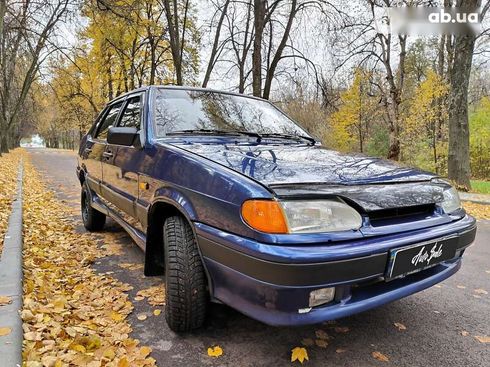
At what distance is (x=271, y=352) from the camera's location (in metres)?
2.06

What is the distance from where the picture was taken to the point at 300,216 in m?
1.68

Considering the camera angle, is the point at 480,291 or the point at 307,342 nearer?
the point at 307,342

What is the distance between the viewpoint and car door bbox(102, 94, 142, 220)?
295 centimetres

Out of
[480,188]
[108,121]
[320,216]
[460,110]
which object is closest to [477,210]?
[460,110]

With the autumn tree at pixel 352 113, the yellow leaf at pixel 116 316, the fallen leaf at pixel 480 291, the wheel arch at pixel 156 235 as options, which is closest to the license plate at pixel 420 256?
the fallen leaf at pixel 480 291

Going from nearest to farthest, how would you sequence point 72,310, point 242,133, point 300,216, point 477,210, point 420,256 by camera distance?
point 300,216
point 420,256
point 72,310
point 242,133
point 477,210

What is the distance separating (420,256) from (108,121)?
142 inches

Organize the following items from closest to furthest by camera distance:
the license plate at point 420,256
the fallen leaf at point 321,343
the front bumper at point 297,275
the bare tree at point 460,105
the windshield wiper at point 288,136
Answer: the front bumper at point 297,275
the license plate at point 420,256
the fallen leaf at point 321,343
the windshield wiper at point 288,136
the bare tree at point 460,105

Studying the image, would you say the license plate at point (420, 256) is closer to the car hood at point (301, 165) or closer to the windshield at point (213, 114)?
the car hood at point (301, 165)

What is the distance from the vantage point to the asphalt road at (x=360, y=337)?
2.00 m

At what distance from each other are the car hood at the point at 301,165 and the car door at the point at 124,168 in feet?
2.26

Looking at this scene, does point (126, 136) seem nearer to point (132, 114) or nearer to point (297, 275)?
point (132, 114)

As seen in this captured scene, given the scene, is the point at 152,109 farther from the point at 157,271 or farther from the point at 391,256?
the point at 391,256

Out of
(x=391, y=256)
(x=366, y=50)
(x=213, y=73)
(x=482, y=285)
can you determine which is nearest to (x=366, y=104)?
(x=366, y=50)
